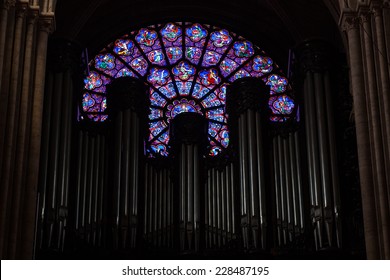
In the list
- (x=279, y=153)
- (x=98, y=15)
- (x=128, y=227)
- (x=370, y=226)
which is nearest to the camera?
(x=370, y=226)

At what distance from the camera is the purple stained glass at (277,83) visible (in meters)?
19.0

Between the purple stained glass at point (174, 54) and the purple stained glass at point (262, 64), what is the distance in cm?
165

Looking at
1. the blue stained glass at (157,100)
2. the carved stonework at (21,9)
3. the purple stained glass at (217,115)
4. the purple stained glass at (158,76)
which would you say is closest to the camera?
the carved stonework at (21,9)

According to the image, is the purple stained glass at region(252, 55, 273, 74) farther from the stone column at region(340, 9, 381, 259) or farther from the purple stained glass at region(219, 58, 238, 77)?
the stone column at region(340, 9, 381, 259)

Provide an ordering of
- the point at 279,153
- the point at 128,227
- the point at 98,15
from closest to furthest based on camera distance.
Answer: the point at 128,227, the point at 279,153, the point at 98,15

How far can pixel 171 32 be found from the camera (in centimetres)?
1970

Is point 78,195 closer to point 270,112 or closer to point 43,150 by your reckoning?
point 43,150

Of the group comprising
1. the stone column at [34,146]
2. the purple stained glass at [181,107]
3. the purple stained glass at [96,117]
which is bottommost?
the stone column at [34,146]

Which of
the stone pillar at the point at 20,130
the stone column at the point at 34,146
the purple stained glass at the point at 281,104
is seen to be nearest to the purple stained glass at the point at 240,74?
the purple stained glass at the point at 281,104

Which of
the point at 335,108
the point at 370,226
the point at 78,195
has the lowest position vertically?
the point at 370,226

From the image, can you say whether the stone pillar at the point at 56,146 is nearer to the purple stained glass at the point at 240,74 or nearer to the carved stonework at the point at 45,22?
the carved stonework at the point at 45,22

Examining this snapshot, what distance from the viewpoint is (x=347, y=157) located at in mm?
16000

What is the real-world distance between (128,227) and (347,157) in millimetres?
4134

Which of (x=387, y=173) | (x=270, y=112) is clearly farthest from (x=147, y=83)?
(x=387, y=173)
